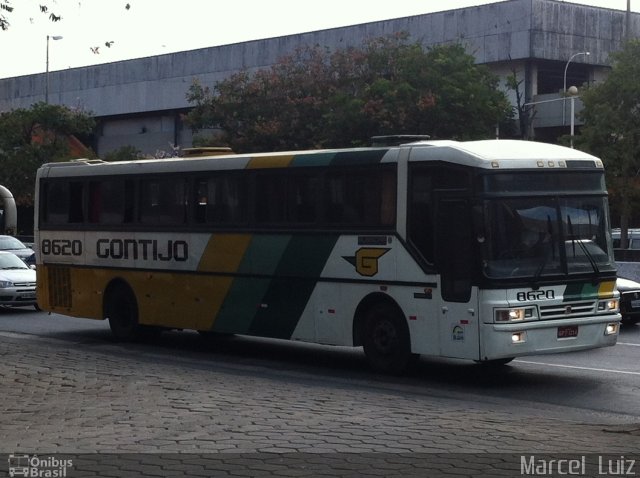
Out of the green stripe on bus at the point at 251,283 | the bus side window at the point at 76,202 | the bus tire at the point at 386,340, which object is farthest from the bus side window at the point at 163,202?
the bus tire at the point at 386,340

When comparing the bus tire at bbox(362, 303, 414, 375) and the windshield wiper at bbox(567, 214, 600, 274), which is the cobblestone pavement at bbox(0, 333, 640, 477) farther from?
the windshield wiper at bbox(567, 214, 600, 274)

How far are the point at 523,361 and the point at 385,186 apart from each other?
366cm

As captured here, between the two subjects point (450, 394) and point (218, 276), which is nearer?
point (450, 394)

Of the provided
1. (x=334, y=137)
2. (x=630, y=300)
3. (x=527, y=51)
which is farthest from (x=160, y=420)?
(x=527, y=51)

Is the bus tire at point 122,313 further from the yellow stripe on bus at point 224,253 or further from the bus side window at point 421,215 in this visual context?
the bus side window at point 421,215

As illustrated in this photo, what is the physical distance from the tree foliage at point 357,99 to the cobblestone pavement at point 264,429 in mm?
29864

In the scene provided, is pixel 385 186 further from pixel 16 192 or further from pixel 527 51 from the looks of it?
pixel 16 192

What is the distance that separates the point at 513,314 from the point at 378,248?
88.4 inches

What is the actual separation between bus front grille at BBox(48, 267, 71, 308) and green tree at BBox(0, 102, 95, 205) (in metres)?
38.2

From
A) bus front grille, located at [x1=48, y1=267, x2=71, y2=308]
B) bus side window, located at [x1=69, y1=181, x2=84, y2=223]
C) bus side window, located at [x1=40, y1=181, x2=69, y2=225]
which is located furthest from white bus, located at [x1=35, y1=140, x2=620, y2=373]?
bus side window, located at [x1=40, y1=181, x2=69, y2=225]

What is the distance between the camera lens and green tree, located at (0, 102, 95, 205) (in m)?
59.0

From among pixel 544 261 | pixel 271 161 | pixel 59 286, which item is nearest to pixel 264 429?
pixel 544 261

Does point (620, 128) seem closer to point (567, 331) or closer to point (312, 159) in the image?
point (312, 159)

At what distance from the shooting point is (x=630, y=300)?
21953mm
